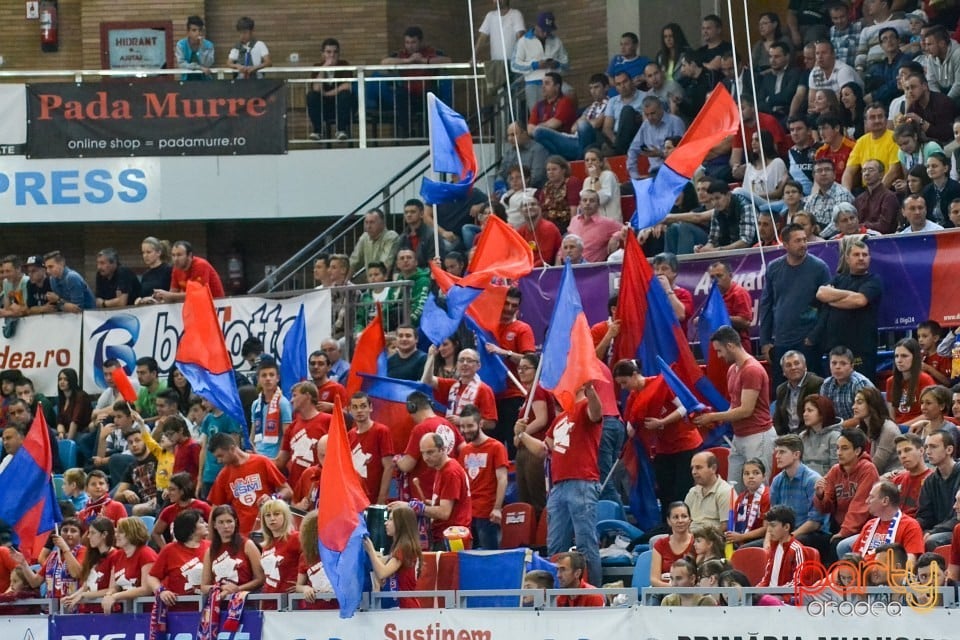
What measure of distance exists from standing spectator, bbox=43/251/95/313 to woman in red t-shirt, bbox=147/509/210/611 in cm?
715

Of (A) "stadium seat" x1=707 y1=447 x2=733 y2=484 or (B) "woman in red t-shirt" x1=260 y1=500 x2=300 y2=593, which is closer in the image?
(B) "woman in red t-shirt" x1=260 y1=500 x2=300 y2=593

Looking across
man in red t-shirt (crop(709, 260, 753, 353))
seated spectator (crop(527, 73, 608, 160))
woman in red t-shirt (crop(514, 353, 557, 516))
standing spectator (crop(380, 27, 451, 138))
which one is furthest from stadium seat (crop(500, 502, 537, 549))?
standing spectator (crop(380, 27, 451, 138))

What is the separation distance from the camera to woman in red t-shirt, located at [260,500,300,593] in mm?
13570

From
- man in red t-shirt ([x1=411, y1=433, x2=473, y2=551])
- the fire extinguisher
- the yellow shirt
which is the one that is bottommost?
man in red t-shirt ([x1=411, y1=433, x2=473, y2=551])

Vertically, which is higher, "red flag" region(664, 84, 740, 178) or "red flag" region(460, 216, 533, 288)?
"red flag" region(664, 84, 740, 178)

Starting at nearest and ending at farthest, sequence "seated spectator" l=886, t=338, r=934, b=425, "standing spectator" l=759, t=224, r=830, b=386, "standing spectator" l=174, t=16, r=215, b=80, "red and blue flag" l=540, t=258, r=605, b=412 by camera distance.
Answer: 1. "red and blue flag" l=540, t=258, r=605, b=412
2. "seated spectator" l=886, t=338, r=934, b=425
3. "standing spectator" l=759, t=224, r=830, b=386
4. "standing spectator" l=174, t=16, r=215, b=80

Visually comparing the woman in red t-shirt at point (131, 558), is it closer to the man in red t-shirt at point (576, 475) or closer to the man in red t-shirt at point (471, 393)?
the man in red t-shirt at point (471, 393)

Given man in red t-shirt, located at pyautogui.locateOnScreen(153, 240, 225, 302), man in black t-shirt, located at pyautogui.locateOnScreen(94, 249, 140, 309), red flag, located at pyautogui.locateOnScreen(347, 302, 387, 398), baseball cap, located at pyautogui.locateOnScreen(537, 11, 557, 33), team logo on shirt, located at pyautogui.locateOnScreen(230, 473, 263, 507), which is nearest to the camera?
team logo on shirt, located at pyautogui.locateOnScreen(230, 473, 263, 507)

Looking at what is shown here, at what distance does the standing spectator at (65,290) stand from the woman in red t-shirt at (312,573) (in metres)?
8.25

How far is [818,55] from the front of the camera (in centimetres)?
1938

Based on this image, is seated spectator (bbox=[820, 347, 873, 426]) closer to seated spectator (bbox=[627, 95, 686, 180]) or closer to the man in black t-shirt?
seated spectator (bbox=[627, 95, 686, 180])

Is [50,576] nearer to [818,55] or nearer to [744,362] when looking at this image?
[744,362]

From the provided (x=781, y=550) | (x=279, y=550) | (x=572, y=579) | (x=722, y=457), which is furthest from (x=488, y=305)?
(x=781, y=550)

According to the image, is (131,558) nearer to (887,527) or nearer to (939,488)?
(887,527)
